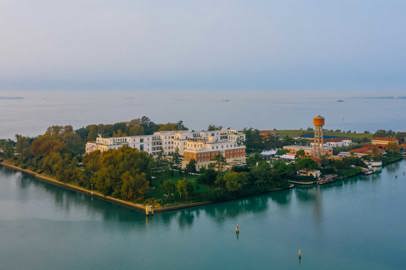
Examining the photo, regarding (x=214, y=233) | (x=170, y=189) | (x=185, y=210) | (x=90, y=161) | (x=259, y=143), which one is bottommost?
(x=214, y=233)

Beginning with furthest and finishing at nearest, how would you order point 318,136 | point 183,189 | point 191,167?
point 318,136
point 191,167
point 183,189

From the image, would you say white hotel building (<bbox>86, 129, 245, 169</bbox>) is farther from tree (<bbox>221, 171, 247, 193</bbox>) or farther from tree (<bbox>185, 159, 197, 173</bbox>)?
tree (<bbox>221, 171, 247, 193</bbox>)

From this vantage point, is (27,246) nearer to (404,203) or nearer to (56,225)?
(56,225)

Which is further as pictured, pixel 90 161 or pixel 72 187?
pixel 90 161

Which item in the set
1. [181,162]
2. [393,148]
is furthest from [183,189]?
[393,148]

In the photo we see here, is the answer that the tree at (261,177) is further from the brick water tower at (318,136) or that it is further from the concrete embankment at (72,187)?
the brick water tower at (318,136)

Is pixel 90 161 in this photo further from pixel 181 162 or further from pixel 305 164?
pixel 305 164

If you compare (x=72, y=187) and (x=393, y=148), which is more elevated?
(x=393, y=148)
